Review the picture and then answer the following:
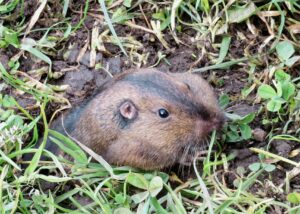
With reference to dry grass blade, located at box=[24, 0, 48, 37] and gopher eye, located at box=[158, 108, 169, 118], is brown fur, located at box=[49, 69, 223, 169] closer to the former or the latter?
gopher eye, located at box=[158, 108, 169, 118]

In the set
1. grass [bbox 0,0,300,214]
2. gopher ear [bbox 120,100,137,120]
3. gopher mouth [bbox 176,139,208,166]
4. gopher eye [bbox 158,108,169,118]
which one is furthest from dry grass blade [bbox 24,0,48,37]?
gopher mouth [bbox 176,139,208,166]

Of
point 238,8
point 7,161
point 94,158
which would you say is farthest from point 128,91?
point 238,8

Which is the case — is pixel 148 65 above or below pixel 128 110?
below

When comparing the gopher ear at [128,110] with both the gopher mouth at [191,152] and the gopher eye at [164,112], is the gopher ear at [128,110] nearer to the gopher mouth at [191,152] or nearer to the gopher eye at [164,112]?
the gopher eye at [164,112]

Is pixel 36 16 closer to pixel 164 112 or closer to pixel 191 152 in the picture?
pixel 164 112

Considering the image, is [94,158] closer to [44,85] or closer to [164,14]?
[44,85]

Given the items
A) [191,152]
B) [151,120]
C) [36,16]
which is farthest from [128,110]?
[36,16]
